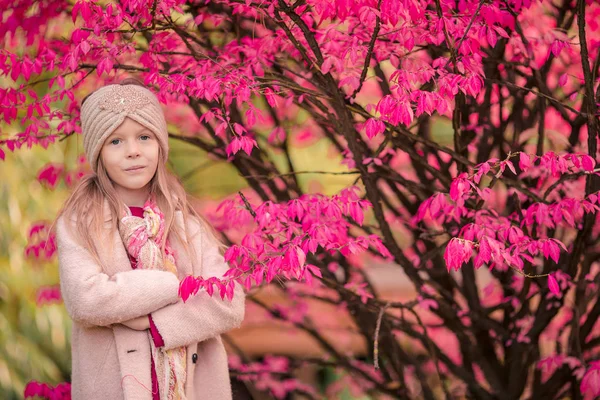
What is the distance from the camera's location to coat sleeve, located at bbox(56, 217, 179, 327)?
259cm

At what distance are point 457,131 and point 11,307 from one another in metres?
3.99

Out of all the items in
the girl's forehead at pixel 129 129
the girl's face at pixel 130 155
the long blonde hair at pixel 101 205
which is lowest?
the long blonde hair at pixel 101 205

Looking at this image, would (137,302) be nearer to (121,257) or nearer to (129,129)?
(121,257)

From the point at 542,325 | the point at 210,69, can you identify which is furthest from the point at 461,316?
the point at 210,69

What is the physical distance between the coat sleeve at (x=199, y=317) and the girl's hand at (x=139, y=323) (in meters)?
0.04

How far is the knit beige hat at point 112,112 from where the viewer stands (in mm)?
2715

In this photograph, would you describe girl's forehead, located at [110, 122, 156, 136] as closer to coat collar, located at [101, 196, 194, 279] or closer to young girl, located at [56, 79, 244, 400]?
young girl, located at [56, 79, 244, 400]

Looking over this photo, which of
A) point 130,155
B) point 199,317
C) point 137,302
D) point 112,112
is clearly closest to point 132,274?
point 137,302

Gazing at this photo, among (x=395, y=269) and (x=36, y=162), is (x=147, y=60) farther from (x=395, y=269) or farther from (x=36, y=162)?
(x=395, y=269)

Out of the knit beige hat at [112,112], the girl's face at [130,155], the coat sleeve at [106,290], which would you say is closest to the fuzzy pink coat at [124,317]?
the coat sleeve at [106,290]

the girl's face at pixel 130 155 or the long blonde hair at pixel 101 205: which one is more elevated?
the girl's face at pixel 130 155

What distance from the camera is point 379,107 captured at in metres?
2.80

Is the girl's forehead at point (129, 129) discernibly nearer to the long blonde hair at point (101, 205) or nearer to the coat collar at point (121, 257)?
the long blonde hair at point (101, 205)

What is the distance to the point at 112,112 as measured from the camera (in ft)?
8.91
